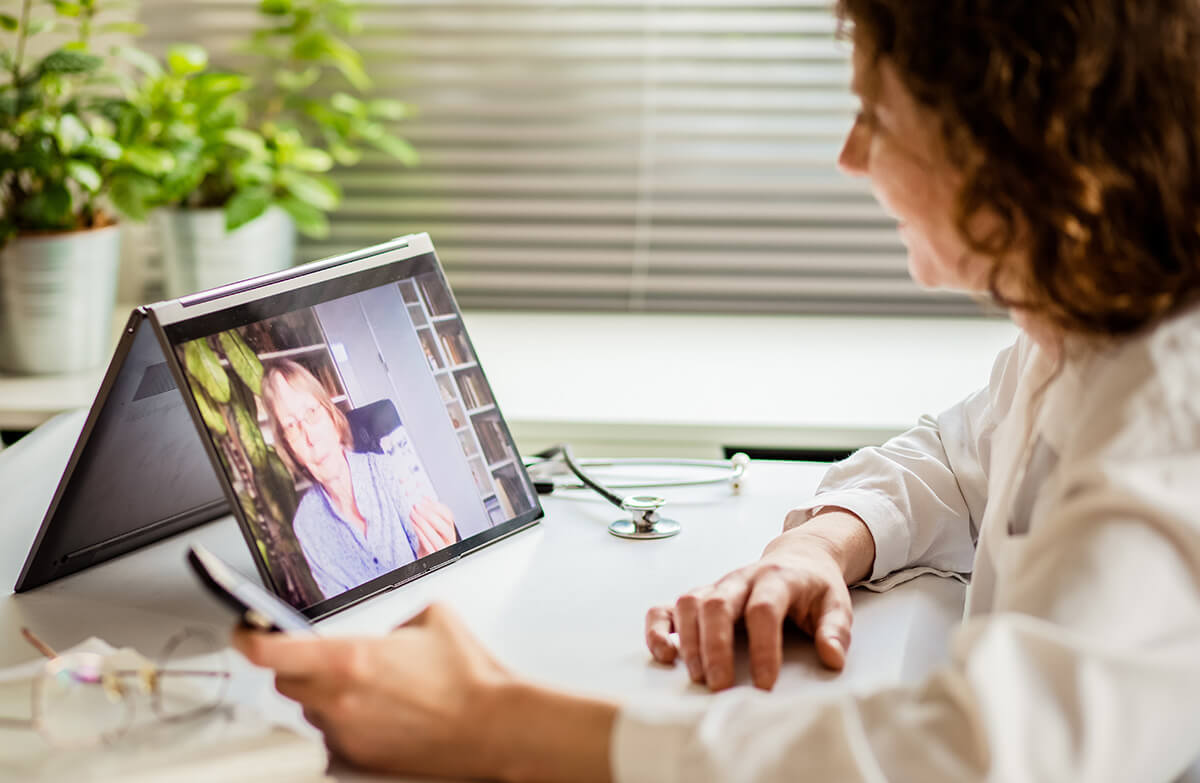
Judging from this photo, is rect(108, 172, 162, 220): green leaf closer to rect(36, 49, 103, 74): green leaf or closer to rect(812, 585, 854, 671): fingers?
rect(36, 49, 103, 74): green leaf

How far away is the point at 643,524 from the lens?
1.03 meters

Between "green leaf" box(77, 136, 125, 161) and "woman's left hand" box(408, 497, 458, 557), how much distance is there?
88 centimetres

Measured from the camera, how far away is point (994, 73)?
609 millimetres

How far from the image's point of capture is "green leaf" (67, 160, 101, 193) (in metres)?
1.50

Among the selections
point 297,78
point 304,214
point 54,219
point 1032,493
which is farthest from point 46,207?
point 1032,493

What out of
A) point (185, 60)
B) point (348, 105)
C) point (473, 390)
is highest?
point (185, 60)

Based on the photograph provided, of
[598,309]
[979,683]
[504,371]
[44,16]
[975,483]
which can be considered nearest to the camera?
[979,683]

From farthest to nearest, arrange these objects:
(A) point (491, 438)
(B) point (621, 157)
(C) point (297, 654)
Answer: (B) point (621, 157)
(A) point (491, 438)
(C) point (297, 654)

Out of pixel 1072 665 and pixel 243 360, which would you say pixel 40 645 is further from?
pixel 1072 665

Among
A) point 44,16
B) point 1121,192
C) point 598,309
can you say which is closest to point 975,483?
point 1121,192

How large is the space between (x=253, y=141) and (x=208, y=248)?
7.1 inches

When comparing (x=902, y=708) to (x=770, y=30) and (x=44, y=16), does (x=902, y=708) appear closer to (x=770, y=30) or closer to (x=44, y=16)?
(x=770, y=30)

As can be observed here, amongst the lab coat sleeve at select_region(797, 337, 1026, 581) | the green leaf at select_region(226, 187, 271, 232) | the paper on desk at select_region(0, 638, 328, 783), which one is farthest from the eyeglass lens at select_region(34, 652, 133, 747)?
the green leaf at select_region(226, 187, 271, 232)

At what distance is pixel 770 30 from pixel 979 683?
1567 millimetres
